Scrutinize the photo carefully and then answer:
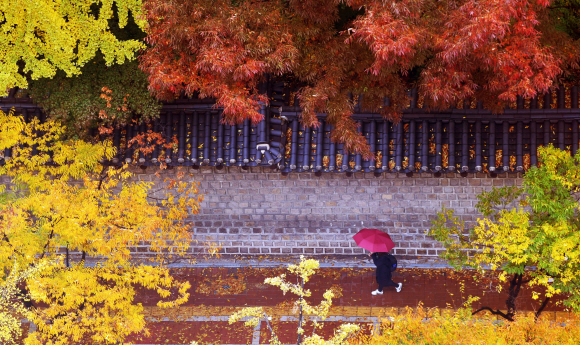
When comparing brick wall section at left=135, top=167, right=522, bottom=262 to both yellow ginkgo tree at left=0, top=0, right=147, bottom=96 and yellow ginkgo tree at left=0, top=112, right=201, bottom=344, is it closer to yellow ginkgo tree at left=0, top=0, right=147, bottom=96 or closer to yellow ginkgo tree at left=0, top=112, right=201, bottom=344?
yellow ginkgo tree at left=0, top=112, right=201, bottom=344

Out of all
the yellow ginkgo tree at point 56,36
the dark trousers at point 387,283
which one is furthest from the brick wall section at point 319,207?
the yellow ginkgo tree at point 56,36

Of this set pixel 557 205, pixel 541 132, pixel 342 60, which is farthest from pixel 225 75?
pixel 541 132

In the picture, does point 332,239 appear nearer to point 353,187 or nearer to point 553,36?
point 353,187

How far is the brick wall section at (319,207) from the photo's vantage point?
1402 cm

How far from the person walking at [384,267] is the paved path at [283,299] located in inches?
17.7

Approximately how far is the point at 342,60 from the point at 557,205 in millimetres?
5163

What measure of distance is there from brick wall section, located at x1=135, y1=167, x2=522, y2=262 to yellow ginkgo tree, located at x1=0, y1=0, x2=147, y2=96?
4645mm

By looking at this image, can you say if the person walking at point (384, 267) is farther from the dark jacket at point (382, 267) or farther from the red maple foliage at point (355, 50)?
the red maple foliage at point (355, 50)

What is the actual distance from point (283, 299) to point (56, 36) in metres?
8.61

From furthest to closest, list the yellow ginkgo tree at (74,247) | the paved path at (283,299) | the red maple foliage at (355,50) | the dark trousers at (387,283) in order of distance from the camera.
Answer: the dark trousers at (387,283) < the paved path at (283,299) < the yellow ginkgo tree at (74,247) < the red maple foliage at (355,50)

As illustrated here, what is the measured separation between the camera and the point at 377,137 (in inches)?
495

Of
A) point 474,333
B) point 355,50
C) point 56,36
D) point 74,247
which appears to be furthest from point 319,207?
point 56,36

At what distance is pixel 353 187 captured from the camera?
1424 cm

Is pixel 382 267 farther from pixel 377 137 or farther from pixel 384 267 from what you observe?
pixel 377 137
